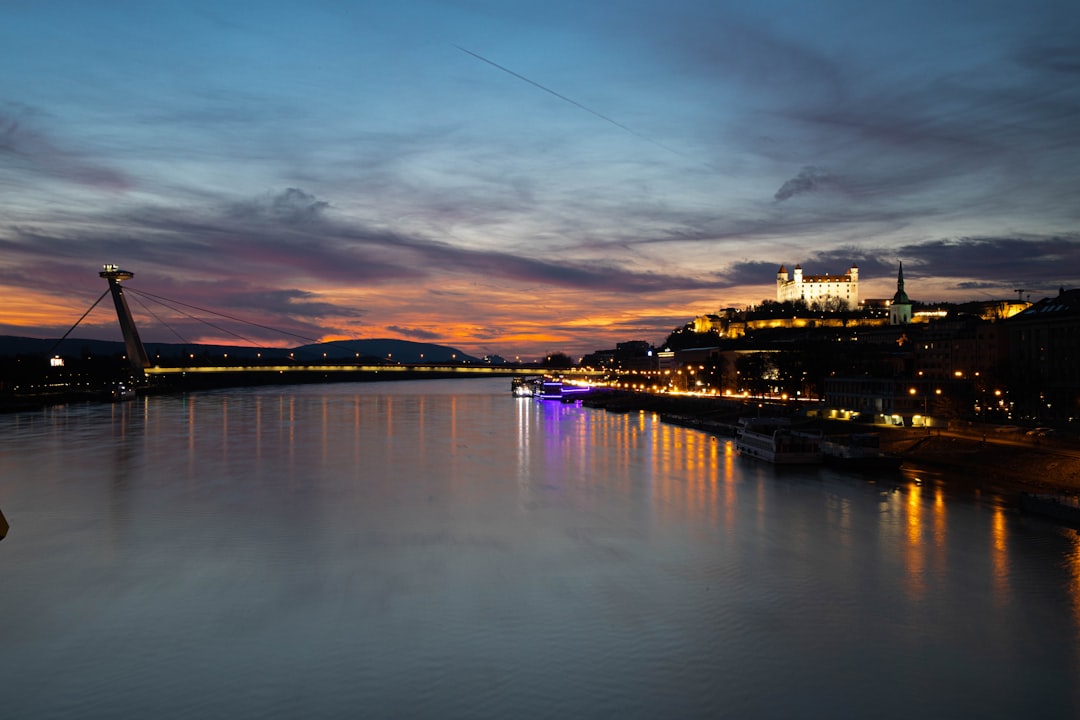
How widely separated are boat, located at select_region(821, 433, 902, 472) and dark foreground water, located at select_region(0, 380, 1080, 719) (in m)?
1.45

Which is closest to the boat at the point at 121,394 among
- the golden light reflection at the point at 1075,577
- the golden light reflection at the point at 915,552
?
the golden light reflection at the point at 915,552

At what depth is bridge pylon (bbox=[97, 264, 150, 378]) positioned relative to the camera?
5803cm

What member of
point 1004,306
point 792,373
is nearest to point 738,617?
point 792,373

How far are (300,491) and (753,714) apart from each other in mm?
12870

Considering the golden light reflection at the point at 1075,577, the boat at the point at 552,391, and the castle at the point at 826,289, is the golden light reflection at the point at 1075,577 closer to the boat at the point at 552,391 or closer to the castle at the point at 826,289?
the boat at the point at 552,391

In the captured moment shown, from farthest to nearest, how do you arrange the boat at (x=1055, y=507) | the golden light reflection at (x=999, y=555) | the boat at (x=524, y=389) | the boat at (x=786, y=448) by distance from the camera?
the boat at (x=524, y=389), the boat at (x=786, y=448), the boat at (x=1055, y=507), the golden light reflection at (x=999, y=555)

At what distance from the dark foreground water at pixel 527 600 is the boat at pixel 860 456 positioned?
4.77 feet

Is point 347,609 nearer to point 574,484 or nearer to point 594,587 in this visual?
point 594,587

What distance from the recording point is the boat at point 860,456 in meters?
20.1

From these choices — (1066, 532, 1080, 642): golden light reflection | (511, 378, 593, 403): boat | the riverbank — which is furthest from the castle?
(1066, 532, 1080, 642): golden light reflection

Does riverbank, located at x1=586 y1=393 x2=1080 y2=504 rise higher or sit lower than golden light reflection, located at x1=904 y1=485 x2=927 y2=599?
higher

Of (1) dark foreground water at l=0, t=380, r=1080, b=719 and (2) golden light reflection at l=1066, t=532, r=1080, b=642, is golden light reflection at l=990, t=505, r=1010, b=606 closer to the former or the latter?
(1) dark foreground water at l=0, t=380, r=1080, b=719

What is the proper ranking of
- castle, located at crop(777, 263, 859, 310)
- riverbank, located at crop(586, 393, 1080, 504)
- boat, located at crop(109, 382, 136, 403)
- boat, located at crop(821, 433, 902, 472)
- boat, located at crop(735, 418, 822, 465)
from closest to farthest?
riverbank, located at crop(586, 393, 1080, 504), boat, located at crop(821, 433, 902, 472), boat, located at crop(735, 418, 822, 465), boat, located at crop(109, 382, 136, 403), castle, located at crop(777, 263, 859, 310)

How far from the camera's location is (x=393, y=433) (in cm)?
3250
